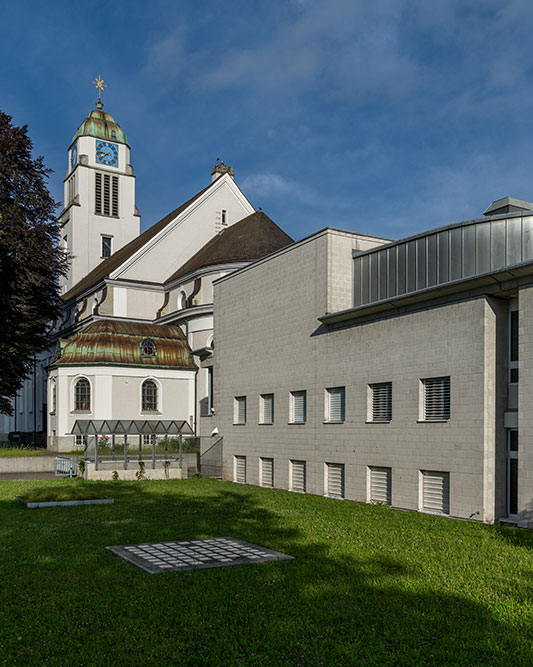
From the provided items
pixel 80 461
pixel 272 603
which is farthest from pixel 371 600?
pixel 80 461

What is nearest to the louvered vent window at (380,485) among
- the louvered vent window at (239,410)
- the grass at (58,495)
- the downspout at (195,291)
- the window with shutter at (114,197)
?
the grass at (58,495)

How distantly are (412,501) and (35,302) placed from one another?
27.2 metres

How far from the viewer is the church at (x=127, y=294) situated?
43219 millimetres

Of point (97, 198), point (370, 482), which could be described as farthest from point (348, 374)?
point (97, 198)

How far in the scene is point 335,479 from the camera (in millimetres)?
21297

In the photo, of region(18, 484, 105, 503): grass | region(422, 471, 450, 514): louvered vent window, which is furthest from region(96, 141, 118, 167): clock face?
region(422, 471, 450, 514): louvered vent window

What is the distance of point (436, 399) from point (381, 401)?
7.53 ft

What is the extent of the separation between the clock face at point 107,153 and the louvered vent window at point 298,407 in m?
49.6

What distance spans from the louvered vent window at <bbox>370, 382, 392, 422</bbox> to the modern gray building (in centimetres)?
4

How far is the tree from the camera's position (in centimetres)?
3572

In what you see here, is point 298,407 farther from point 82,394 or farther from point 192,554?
point 82,394

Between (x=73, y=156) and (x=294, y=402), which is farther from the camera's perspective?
(x=73, y=156)

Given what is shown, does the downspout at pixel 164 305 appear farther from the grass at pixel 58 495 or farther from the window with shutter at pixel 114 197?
the grass at pixel 58 495

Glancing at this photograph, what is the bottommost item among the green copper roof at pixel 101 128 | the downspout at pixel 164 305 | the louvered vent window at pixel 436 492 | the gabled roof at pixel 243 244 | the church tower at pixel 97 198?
the louvered vent window at pixel 436 492
